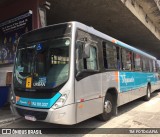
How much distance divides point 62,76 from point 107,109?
2.46m

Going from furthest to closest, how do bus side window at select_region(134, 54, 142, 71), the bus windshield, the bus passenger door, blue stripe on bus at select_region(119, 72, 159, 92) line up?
bus side window at select_region(134, 54, 142, 71)
blue stripe on bus at select_region(119, 72, 159, 92)
the bus passenger door
the bus windshield

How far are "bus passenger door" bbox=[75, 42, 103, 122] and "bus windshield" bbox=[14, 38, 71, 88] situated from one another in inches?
13.7

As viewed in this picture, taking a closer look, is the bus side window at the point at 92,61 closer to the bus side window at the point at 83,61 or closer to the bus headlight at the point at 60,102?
the bus side window at the point at 83,61

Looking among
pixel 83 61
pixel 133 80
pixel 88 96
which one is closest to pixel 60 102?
pixel 88 96

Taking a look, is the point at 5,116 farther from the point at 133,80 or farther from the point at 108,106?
the point at 133,80

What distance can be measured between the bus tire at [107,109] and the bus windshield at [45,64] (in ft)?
7.34

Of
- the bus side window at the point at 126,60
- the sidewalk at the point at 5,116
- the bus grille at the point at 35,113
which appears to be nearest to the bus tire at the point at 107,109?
the bus side window at the point at 126,60

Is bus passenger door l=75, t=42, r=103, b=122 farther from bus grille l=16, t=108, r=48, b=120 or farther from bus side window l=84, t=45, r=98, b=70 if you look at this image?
bus grille l=16, t=108, r=48, b=120

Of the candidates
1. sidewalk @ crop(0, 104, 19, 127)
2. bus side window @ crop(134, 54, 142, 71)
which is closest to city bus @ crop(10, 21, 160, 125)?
sidewalk @ crop(0, 104, 19, 127)

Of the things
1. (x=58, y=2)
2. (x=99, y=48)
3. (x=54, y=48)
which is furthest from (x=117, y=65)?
(x=58, y=2)

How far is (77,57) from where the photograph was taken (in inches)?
228

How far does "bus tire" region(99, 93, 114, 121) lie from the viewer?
23.8ft

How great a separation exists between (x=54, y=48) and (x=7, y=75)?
461cm

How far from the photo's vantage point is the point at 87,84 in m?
6.12
